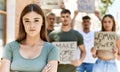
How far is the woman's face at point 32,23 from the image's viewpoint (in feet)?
6.82

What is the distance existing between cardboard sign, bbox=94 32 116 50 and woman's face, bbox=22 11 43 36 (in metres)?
2.12

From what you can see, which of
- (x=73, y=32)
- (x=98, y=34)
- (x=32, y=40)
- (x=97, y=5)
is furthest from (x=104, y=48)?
(x=32, y=40)

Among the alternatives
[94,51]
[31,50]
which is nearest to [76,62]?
[94,51]

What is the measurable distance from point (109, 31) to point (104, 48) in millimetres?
224

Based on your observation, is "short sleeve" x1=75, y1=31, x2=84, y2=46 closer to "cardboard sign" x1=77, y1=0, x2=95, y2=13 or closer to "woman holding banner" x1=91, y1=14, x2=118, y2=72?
"woman holding banner" x1=91, y1=14, x2=118, y2=72

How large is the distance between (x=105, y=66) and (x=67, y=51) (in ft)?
1.69

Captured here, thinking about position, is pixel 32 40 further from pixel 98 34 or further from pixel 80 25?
pixel 80 25

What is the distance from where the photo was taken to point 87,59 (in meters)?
4.50

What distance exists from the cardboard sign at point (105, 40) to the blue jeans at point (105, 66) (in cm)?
18

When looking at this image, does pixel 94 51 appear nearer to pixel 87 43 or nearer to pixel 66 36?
pixel 87 43

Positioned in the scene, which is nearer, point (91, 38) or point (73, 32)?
point (73, 32)

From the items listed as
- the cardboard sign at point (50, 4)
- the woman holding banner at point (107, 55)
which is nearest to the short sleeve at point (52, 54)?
the woman holding banner at point (107, 55)

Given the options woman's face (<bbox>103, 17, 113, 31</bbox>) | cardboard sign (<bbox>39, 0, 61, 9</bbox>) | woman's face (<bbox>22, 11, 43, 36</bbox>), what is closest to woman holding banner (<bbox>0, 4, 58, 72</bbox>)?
woman's face (<bbox>22, 11, 43, 36</bbox>)

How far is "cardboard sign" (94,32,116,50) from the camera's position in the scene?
13.5 feet
